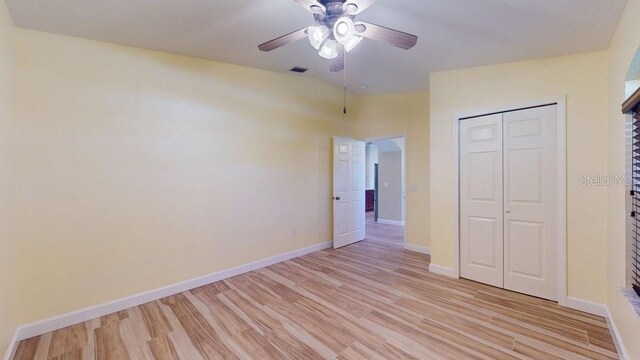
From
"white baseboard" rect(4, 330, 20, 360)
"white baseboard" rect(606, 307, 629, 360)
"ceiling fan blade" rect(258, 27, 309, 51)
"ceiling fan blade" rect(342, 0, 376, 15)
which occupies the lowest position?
"white baseboard" rect(4, 330, 20, 360)

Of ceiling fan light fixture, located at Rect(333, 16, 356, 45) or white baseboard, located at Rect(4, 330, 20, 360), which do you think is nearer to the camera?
ceiling fan light fixture, located at Rect(333, 16, 356, 45)

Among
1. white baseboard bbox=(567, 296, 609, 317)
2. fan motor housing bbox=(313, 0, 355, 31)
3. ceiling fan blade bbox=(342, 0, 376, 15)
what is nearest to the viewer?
ceiling fan blade bbox=(342, 0, 376, 15)

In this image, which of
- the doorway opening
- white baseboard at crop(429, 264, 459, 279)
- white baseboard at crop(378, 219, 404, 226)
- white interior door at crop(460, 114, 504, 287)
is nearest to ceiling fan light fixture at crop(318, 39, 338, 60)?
white interior door at crop(460, 114, 504, 287)

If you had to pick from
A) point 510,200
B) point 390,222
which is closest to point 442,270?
point 510,200

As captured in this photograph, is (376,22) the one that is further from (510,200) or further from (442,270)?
(442,270)

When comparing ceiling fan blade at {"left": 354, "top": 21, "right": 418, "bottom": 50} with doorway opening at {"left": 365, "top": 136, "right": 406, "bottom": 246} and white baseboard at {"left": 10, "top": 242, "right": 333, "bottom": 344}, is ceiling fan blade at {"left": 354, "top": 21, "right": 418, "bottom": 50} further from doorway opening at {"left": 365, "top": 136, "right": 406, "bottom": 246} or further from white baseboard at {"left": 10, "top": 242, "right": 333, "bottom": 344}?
doorway opening at {"left": 365, "top": 136, "right": 406, "bottom": 246}

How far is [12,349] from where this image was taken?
198 cm

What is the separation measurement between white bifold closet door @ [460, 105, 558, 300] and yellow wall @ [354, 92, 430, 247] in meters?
1.13

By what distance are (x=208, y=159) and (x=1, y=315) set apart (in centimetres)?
200

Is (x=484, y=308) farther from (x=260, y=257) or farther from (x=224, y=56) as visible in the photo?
(x=224, y=56)

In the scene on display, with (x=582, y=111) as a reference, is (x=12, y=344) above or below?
below

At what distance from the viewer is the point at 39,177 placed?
225 cm

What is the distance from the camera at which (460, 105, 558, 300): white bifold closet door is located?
2725 mm

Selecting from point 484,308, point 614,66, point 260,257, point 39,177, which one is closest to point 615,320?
A: point 484,308
